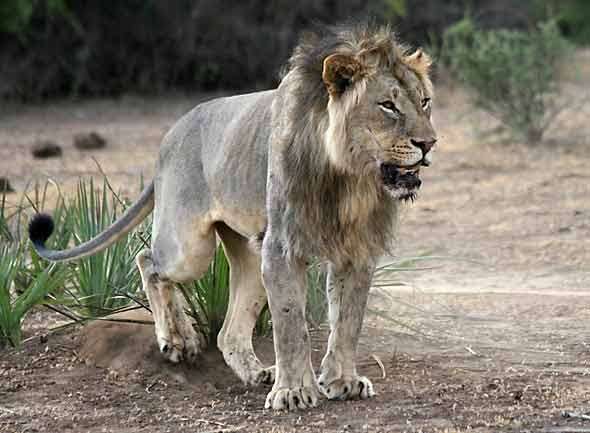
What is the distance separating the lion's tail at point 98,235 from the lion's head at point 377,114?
1521 mm

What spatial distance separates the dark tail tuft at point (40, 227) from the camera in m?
5.73

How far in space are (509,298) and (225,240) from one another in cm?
210

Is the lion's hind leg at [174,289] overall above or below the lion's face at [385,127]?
below

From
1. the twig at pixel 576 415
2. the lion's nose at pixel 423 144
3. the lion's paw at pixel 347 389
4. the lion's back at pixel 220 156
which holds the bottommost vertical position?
the lion's paw at pixel 347 389

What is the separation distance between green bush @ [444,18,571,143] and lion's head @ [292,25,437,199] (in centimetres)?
790

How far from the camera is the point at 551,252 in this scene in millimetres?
8500

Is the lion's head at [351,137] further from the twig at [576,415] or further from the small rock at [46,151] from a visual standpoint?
the small rock at [46,151]

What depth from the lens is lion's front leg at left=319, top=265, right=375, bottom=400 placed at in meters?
5.05

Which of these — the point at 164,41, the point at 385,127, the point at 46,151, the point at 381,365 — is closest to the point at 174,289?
the point at 381,365

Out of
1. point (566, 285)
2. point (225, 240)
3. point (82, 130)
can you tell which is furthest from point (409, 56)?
point (82, 130)

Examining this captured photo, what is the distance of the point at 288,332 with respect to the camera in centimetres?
486

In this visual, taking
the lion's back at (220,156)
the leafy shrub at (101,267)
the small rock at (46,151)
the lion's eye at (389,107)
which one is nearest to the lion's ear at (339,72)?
the lion's eye at (389,107)

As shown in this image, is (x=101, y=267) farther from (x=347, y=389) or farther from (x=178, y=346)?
(x=347, y=389)

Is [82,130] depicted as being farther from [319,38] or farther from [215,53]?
[319,38]
